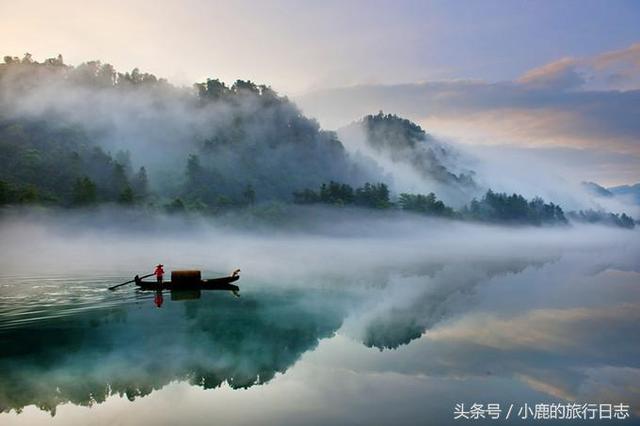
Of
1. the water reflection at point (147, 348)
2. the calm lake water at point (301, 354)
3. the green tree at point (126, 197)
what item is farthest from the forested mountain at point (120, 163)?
the water reflection at point (147, 348)

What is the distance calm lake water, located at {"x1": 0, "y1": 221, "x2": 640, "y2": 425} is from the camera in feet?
60.4

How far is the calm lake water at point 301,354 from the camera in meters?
18.4

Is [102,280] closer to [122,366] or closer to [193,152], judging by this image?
[122,366]

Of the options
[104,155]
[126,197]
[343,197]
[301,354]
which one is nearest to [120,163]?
[104,155]

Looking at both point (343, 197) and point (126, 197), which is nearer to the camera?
point (126, 197)

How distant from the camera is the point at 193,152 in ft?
622

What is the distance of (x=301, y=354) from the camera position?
25.9 m

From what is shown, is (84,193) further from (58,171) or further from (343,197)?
(343,197)

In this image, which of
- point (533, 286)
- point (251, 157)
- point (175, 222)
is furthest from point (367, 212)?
point (533, 286)

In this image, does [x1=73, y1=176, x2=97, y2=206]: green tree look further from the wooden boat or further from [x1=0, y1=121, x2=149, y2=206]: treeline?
the wooden boat

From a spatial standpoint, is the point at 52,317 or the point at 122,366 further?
the point at 52,317

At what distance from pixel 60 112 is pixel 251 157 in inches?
2606

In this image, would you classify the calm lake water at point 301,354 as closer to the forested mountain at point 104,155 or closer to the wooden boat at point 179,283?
the wooden boat at point 179,283

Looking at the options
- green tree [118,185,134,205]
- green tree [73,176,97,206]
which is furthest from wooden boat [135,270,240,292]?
green tree [118,185,134,205]
